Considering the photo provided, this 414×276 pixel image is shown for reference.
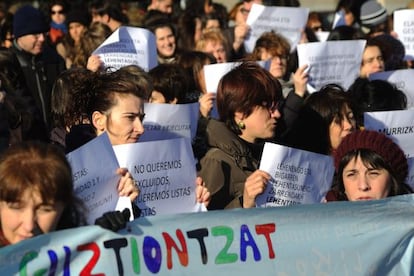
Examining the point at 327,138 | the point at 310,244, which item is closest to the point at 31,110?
the point at 327,138

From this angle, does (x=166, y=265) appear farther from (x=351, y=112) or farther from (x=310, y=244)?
(x=351, y=112)

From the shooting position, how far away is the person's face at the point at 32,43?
9.27 metres

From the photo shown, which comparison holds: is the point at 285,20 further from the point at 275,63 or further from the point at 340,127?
the point at 340,127

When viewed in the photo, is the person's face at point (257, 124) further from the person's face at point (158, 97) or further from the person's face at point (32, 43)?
the person's face at point (32, 43)

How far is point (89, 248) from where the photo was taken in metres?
4.00

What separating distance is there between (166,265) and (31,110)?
147 inches

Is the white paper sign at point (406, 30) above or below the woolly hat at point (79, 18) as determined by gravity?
below

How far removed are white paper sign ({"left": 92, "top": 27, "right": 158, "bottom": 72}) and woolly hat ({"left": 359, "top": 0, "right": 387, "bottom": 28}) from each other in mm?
4071

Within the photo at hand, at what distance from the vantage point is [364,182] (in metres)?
5.23

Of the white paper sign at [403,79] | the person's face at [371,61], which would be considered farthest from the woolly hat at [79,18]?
the white paper sign at [403,79]

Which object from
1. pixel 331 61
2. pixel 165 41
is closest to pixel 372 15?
pixel 165 41

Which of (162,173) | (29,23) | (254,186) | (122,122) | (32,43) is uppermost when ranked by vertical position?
(29,23)

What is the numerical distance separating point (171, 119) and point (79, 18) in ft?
14.7

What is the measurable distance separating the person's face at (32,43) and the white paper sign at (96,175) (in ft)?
15.2
